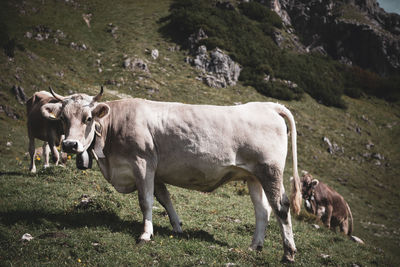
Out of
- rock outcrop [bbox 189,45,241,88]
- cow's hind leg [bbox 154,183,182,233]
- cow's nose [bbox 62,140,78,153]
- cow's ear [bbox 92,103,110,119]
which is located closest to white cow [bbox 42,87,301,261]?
cow's ear [bbox 92,103,110,119]

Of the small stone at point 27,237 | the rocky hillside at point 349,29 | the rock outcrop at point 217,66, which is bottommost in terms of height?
the rock outcrop at point 217,66

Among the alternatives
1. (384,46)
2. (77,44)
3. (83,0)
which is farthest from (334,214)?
(384,46)

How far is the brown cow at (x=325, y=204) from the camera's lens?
15.2m

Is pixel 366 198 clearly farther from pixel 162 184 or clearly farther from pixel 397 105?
pixel 397 105

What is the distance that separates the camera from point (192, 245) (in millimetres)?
6629

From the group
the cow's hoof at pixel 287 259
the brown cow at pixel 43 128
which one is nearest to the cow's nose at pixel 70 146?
the cow's hoof at pixel 287 259

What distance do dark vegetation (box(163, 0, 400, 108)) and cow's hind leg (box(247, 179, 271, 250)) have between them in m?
45.9

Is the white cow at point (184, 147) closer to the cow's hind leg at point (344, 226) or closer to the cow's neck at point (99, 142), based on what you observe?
the cow's neck at point (99, 142)

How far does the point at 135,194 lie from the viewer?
412 inches

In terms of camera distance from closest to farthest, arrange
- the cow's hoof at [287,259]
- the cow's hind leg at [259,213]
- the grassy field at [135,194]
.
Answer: the grassy field at [135,194]
the cow's hoof at [287,259]
the cow's hind leg at [259,213]

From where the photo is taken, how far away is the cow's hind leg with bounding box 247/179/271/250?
7.07 meters

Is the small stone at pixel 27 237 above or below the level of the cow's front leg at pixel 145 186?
below

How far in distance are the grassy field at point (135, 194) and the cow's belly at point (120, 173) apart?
1.04 m

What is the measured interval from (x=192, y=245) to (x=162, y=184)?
1700 mm
